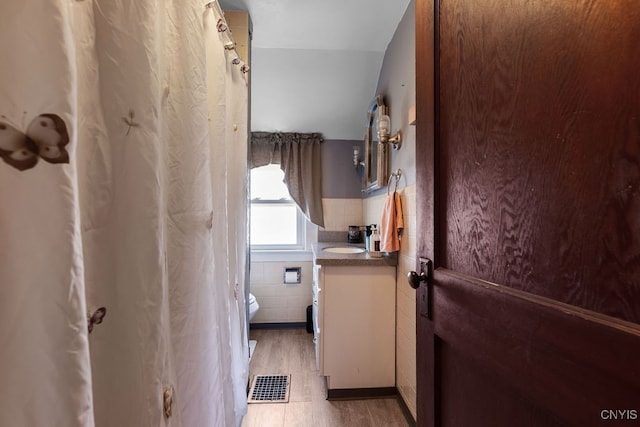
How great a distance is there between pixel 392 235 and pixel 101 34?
148cm

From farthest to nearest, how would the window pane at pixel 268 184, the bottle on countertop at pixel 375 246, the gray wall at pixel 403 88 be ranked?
the window pane at pixel 268 184 → the bottle on countertop at pixel 375 246 → the gray wall at pixel 403 88

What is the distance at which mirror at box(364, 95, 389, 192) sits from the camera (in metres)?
1.90

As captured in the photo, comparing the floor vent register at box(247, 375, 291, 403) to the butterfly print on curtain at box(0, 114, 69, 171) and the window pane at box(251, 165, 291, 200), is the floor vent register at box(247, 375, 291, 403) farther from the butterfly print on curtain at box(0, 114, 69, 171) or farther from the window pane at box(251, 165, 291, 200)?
the butterfly print on curtain at box(0, 114, 69, 171)

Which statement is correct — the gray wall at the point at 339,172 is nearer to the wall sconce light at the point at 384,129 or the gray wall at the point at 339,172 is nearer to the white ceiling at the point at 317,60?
the white ceiling at the point at 317,60

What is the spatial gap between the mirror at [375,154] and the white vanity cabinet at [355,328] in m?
0.68

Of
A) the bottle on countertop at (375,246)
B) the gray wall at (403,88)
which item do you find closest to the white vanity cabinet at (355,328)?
the bottle on countertop at (375,246)

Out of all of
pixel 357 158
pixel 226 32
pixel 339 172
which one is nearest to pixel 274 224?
pixel 339 172

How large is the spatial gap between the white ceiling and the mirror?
0.32 metres

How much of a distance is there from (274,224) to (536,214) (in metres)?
2.59

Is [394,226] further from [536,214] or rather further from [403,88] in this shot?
[536,214]

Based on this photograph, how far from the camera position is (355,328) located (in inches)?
66.1

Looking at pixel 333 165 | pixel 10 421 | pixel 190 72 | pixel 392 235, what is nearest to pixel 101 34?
pixel 190 72

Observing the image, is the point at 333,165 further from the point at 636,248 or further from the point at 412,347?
the point at 636,248

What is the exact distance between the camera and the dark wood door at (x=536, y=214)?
1.17 feet
